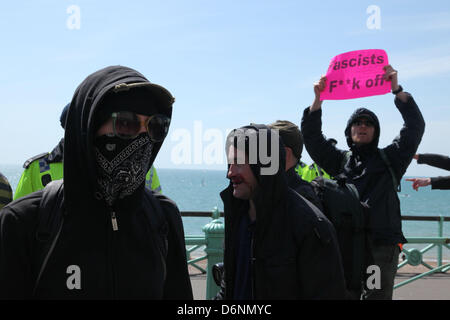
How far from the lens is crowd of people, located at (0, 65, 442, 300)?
1721 mm

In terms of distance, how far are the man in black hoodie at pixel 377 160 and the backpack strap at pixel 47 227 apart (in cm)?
313

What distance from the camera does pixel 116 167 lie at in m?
1.93

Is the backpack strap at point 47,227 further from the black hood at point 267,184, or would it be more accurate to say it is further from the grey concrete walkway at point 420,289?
the grey concrete walkway at point 420,289

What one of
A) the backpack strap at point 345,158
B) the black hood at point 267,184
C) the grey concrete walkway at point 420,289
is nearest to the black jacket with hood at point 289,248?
the black hood at point 267,184

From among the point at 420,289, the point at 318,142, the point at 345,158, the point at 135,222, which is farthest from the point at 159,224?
the point at 420,289

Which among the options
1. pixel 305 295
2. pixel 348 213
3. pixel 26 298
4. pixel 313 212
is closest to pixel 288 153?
pixel 348 213

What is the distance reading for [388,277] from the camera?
422 cm

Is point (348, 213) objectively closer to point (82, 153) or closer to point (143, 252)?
point (143, 252)

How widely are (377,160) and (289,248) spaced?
7.80 feet

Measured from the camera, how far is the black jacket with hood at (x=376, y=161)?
4332 mm

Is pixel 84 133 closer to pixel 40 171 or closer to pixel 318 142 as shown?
pixel 40 171

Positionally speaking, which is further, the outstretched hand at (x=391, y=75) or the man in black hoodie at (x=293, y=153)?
the outstretched hand at (x=391, y=75)

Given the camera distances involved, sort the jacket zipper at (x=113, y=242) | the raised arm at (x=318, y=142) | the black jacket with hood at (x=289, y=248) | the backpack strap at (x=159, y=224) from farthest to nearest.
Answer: the raised arm at (x=318, y=142), the black jacket with hood at (x=289, y=248), the backpack strap at (x=159, y=224), the jacket zipper at (x=113, y=242)
